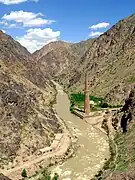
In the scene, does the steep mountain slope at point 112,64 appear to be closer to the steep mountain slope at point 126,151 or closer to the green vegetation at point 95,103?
the green vegetation at point 95,103

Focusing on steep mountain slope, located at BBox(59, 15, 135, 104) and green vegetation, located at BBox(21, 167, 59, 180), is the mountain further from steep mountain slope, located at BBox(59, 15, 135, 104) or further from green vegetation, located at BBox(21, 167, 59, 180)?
green vegetation, located at BBox(21, 167, 59, 180)

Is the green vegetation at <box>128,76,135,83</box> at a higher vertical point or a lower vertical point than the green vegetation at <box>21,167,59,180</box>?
higher

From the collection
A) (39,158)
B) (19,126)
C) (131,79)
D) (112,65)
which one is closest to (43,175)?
(39,158)

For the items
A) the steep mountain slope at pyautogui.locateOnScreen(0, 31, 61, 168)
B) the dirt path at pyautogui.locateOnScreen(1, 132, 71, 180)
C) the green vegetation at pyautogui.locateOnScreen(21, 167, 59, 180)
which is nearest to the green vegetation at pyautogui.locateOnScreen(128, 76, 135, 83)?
the steep mountain slope at pyautogui.locateOnScreen(0, 31, 61, 168)

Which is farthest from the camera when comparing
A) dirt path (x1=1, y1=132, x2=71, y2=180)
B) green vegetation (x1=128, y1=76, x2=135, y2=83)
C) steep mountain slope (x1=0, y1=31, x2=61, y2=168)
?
green vegetation (x1=128, y1=76, x2=135, y2=83)

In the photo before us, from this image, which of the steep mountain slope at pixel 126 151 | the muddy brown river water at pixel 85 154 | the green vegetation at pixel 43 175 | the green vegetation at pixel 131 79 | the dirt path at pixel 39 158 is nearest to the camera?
the steep mountain slope at pixel 126 151

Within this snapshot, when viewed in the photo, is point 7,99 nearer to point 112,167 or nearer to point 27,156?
point 27,156

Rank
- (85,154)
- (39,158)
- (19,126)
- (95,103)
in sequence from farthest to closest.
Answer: (95,103) < (19,126) < (85,154) < (39,158)

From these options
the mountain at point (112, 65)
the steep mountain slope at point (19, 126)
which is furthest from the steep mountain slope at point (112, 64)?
the steep mountain slope at point (19, 126)

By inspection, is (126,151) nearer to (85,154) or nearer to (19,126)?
(85,154)
